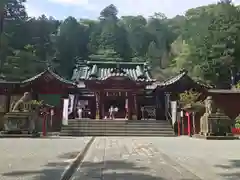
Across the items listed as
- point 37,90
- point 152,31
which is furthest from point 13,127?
point 152,31

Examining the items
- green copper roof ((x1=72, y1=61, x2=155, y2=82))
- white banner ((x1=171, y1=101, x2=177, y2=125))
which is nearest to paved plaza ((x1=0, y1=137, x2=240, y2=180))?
white banner ((x1=171, y1=101, x2=177, y2=125))

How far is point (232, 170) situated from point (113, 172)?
8.35ft

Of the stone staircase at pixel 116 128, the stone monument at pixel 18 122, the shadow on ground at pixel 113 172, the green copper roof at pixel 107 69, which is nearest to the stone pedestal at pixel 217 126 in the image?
the stone staircase at pixel 116 128

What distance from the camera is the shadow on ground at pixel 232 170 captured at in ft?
19.7

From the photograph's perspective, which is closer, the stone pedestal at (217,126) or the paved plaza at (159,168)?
the paved plaza at (159,168)

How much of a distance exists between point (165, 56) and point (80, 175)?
5659 cm

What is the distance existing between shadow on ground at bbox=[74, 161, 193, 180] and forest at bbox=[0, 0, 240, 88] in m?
27.5

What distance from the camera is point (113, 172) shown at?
647 cm

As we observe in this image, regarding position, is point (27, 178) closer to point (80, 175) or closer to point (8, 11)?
point (80, 175)

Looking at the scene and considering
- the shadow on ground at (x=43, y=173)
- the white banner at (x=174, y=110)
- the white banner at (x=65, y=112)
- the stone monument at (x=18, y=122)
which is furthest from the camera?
the white banner at (x=174, y=110)

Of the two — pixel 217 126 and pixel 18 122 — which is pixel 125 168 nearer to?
pixel 217 126

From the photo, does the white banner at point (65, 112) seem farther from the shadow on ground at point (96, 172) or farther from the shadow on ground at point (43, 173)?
the shadow on ground at point (43, 173)

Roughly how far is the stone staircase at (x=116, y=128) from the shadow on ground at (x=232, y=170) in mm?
14666

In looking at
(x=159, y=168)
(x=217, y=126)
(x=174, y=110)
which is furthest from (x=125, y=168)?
(x=174, y=110)
